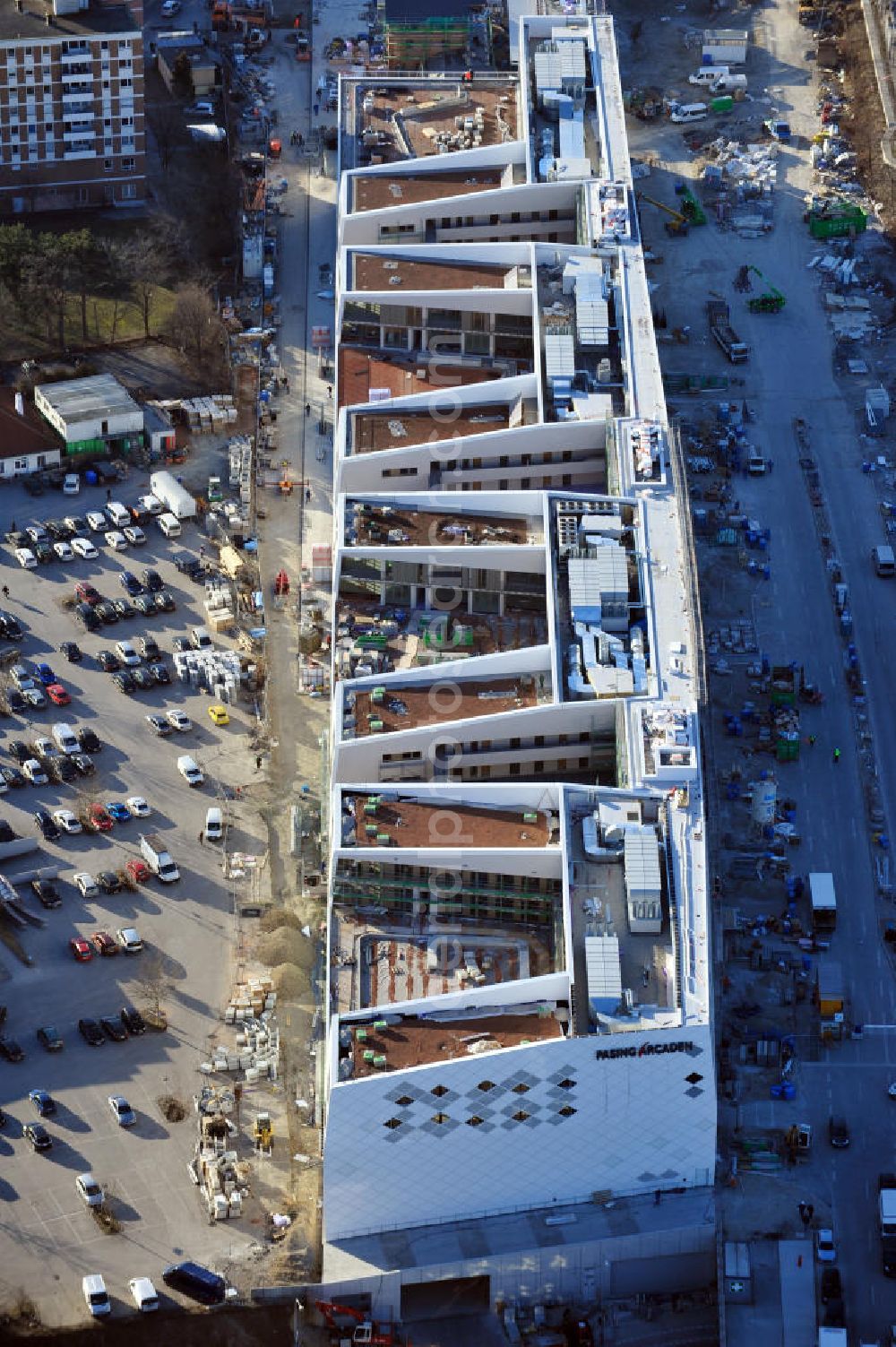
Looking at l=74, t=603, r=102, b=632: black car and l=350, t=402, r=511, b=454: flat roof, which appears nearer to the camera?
l=350, t=402, r=511, b=454: flat roof

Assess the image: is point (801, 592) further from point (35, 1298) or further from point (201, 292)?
point (35, 1298)

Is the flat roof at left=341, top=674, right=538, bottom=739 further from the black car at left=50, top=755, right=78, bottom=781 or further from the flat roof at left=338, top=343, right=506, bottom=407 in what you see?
the flat roof at left=338, top=343, right=506, bottom=407

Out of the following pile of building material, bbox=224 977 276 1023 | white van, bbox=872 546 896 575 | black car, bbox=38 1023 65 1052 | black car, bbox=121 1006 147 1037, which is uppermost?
white van, bbox=872 546 896 575


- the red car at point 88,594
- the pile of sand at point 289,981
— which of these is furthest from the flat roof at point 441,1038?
the red car at point 88,594

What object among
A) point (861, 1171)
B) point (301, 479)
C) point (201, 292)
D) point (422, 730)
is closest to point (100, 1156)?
point (422, 730)

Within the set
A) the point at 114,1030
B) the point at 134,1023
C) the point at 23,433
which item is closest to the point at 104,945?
the point at 134,1023

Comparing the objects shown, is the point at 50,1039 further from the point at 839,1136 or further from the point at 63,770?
the point at 839,1136

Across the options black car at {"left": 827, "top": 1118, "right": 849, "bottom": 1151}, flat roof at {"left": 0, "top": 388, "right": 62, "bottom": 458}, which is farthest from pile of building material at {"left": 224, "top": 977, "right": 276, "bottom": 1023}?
flat roof at {"left": 0, "top": 388, "right": 62, "bottom": 458}

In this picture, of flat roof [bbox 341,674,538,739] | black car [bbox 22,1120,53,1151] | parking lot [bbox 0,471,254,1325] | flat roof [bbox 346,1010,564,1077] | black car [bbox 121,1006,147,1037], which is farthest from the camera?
flat roof [bbox 341,674,538,739]

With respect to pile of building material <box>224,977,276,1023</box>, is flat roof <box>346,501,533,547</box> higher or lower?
higher
